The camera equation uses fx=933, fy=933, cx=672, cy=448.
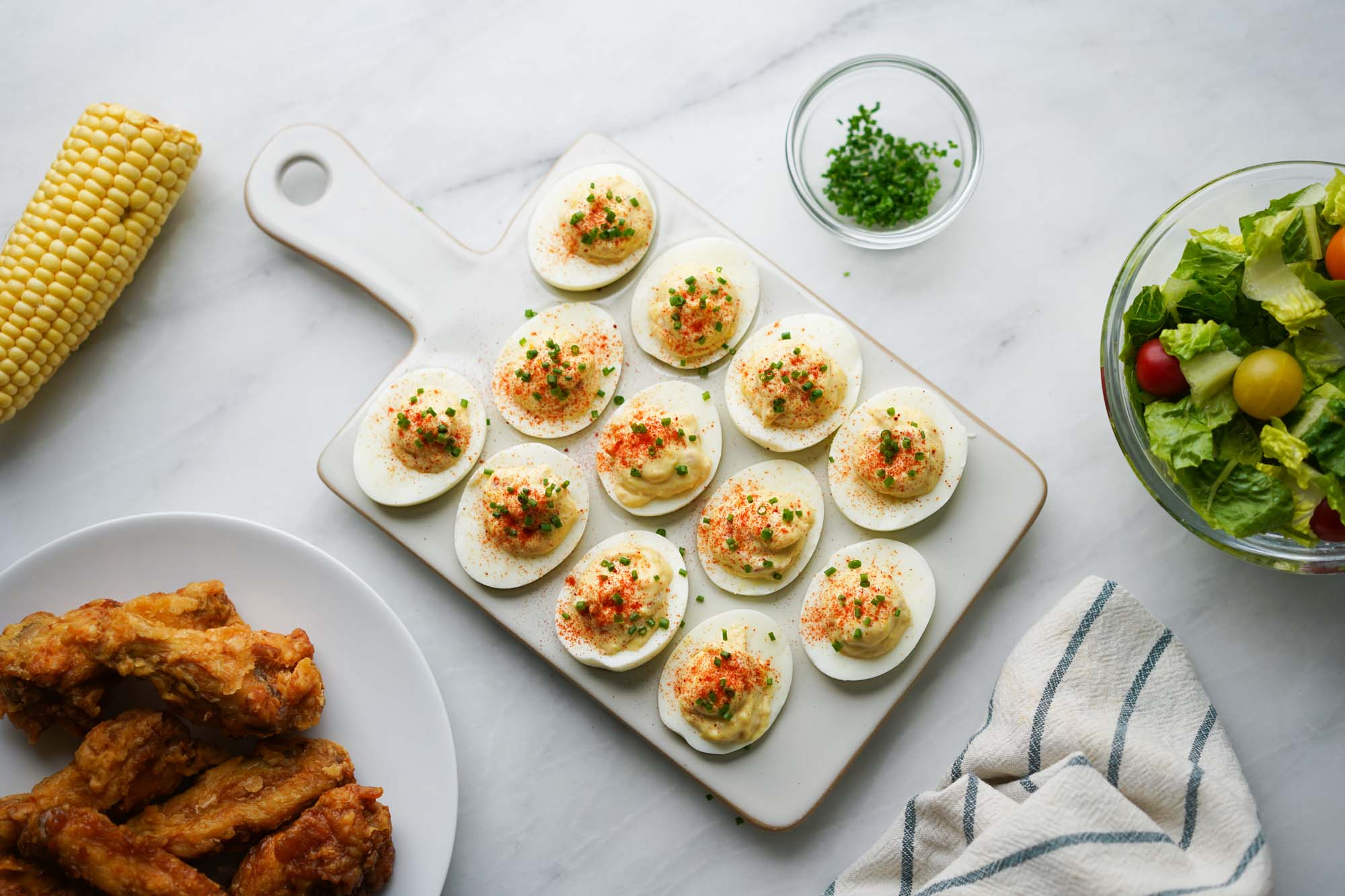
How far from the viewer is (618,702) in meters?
3.19

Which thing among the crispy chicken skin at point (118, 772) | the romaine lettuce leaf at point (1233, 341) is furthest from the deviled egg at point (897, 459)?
the crispy chicken skin at point (118, 772)

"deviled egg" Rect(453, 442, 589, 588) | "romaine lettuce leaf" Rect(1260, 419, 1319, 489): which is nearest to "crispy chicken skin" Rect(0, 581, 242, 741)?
→ "deviled egg" Rect(453, 442, 589, 588)

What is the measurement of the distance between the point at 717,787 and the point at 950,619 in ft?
3.16

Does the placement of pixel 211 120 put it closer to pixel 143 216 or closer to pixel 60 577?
pixel 143 216

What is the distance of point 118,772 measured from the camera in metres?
2.89

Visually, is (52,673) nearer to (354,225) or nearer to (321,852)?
(321,852)

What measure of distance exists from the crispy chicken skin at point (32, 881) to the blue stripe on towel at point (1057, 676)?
2.98 meters

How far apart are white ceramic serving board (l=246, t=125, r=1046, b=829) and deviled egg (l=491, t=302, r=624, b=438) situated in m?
0.06

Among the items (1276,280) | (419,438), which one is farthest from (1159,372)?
(419,438)

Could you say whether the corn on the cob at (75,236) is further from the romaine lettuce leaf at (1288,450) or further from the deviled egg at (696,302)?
the romaine lettuce leaf at (1288,450)

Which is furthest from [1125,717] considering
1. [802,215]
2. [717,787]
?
[802,215]

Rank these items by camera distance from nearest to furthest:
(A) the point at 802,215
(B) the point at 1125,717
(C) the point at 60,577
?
(B) the point at 1125,717 < (C) the point at 60,577 < (A) the point at 802,215

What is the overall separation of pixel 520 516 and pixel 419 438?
43 cm

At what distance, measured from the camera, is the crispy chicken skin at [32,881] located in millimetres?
2793
